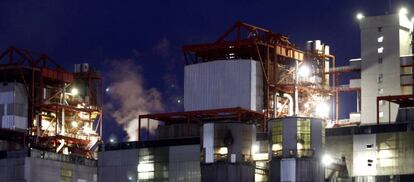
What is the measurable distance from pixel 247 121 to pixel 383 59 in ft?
98.4

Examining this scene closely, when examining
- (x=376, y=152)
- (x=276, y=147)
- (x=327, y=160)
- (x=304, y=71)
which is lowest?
(x=327, y=160)

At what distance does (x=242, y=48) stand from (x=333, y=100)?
23.2m

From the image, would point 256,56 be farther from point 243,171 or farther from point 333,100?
point 243,171

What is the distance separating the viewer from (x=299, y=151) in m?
128

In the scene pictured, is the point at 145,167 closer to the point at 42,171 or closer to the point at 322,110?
the point at 42,171

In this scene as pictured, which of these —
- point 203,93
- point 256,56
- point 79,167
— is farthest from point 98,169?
point 256,56

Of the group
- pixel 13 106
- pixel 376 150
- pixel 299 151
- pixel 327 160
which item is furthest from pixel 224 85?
pixel 13 106

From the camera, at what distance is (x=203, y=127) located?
5438 inches

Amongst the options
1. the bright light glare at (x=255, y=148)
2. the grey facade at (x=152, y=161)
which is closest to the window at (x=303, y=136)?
the bright light glare at (x=255, y=148)

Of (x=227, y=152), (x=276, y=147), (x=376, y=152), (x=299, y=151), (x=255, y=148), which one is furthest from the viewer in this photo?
(x=255, y=148)

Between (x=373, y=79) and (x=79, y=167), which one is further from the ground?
(x=373, y=79)

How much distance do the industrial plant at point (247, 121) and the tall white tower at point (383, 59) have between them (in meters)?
0.17

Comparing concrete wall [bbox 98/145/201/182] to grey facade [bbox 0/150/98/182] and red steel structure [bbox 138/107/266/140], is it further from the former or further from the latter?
red steel structure [bbox 138/107/266/140]

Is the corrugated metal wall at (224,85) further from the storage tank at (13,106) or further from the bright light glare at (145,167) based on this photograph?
the storage tank at (13,106)
